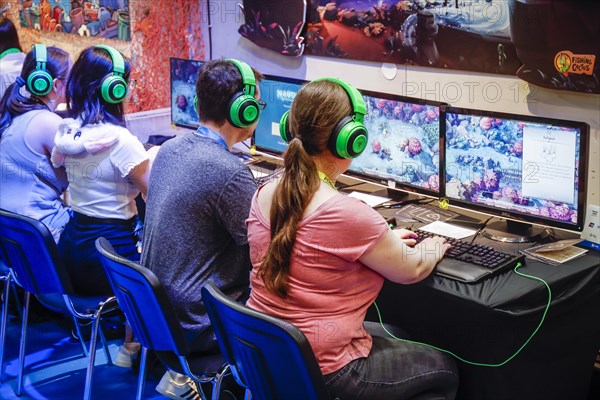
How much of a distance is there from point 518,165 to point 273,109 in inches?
50.1

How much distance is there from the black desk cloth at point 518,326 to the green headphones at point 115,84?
1.20 m

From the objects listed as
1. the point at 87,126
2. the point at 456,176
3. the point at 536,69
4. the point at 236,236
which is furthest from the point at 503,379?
the point at 87,126

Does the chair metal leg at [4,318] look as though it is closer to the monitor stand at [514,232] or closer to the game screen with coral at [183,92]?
the game screen with coral at [183,92]

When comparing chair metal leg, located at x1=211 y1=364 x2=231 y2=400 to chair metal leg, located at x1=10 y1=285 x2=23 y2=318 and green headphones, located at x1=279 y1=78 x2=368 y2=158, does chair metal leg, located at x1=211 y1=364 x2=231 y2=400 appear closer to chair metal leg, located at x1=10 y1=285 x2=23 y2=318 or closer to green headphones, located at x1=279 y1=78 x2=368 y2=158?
green headphones, located at x1=279 y1=78 x2=368 y2=158

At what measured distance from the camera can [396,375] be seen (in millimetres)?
1906

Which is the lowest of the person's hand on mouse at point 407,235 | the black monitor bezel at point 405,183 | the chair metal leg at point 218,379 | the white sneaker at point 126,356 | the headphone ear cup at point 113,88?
the white sneaker at point 126,356

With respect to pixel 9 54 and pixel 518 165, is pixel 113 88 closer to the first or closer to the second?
pixel 518 165

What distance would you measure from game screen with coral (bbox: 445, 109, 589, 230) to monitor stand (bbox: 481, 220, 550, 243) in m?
0.06

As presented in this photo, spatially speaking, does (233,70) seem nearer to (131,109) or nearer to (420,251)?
(420,251)

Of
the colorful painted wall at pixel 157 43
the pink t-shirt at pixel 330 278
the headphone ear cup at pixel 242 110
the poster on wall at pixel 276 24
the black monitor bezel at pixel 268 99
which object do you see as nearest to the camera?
the pink t-shirt at pixel 330 278

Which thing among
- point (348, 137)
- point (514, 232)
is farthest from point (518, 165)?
point (348, 137)

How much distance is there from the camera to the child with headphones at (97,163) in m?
2.67

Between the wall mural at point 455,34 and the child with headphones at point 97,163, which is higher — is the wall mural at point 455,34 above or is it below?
above

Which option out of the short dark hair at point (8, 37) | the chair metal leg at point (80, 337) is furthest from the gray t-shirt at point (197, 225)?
the short dark hair at point (8, 37)
